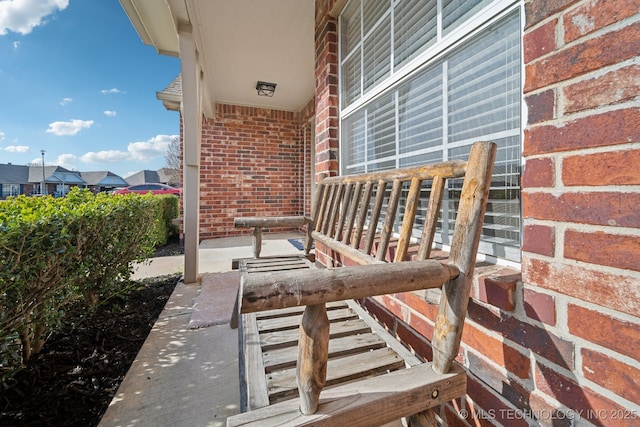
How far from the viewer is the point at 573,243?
0.65m

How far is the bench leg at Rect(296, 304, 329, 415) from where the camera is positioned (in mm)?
643

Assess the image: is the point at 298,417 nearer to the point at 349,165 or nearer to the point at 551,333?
the point at 551,333

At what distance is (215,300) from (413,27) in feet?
8.88

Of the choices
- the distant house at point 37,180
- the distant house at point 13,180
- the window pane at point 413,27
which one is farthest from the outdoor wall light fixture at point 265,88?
the distant house at point 13,180

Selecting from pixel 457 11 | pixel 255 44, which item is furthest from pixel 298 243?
pixel 457 11

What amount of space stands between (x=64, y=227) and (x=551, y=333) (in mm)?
2240

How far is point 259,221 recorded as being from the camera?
204 centimetres

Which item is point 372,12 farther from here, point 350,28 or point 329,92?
point 329,92

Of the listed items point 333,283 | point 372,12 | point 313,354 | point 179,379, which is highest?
point 372,12

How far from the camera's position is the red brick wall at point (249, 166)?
18.2 ft

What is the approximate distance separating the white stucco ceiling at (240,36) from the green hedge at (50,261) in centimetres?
206

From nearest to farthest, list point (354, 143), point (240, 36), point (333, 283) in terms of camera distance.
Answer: point (333, 283) < point (354, 143) < point (240, 36)

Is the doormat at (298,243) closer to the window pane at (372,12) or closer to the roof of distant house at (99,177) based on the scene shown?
the window pane at (372,12)

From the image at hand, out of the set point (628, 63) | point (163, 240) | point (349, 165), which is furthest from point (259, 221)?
point (163, 240)
